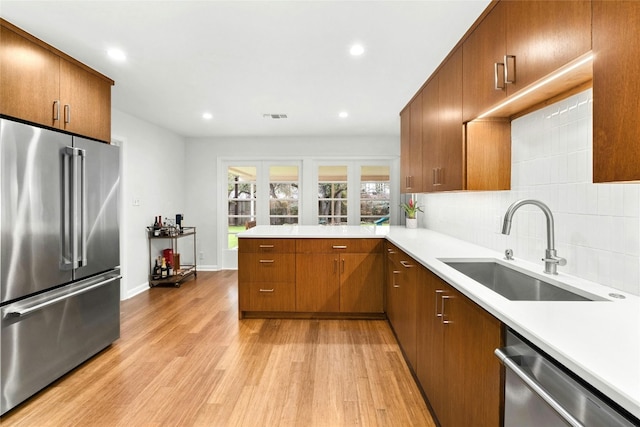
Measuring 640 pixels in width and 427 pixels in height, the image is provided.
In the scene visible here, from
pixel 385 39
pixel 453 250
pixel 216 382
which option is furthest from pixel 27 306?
pixel 385 39

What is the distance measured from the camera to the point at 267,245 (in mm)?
3410

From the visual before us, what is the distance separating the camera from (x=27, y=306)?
2020 mm

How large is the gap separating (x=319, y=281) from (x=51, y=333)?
7.00ft

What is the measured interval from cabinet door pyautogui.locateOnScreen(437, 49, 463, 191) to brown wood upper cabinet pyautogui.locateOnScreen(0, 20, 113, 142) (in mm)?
2717

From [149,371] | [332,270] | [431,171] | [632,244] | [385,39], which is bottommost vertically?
[149,371]

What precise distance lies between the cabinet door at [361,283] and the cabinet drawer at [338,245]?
69 millimetres

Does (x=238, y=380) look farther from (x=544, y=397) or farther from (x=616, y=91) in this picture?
(x=616, y=91)

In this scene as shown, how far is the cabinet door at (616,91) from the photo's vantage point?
2.92ft

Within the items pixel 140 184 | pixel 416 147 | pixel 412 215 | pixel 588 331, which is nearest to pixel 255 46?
pixel 416 147

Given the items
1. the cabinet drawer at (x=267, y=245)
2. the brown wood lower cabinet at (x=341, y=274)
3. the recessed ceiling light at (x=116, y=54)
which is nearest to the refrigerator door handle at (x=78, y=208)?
the recessed ceiling light at (x=116, y=54)

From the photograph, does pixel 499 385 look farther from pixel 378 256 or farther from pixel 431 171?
pixel 378 256

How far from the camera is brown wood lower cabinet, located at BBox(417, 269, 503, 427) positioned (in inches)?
45.6

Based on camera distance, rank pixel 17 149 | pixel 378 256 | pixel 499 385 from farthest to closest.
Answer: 1. pixel 378 256
2. pixel 17 149
3. pixel 499 385

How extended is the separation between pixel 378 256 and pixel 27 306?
8.97 ft
